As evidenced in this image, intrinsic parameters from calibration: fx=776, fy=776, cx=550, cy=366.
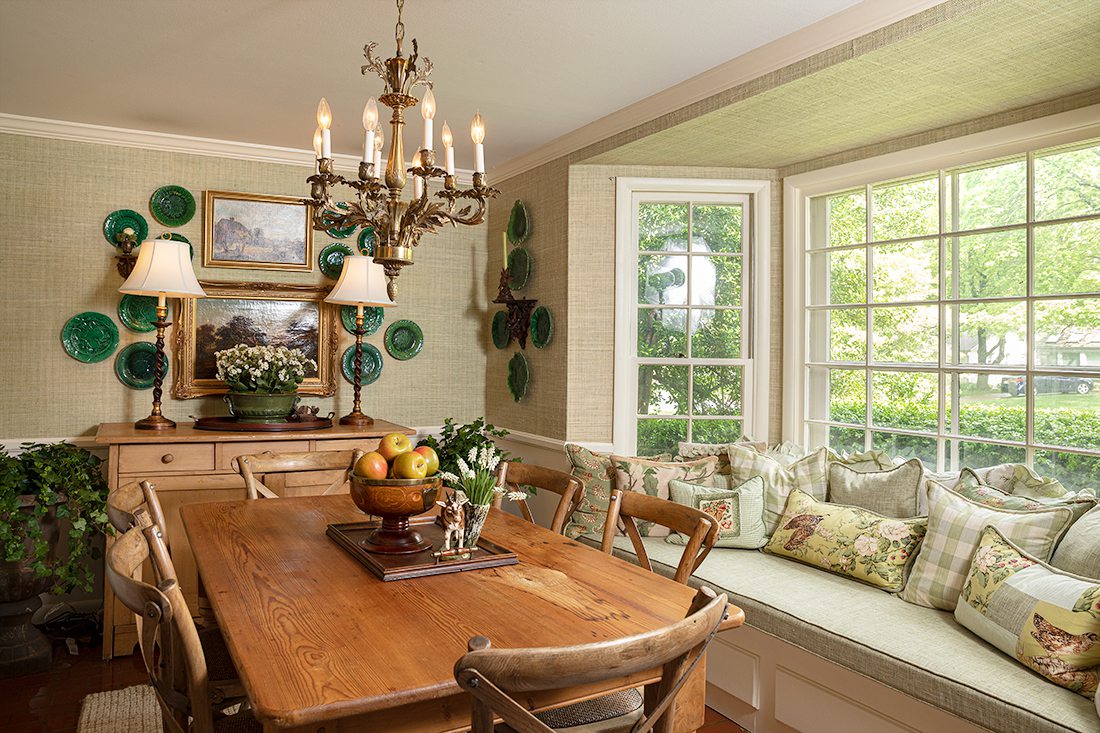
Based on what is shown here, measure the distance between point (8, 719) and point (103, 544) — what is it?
98cm

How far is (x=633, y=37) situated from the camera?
9.50 feet

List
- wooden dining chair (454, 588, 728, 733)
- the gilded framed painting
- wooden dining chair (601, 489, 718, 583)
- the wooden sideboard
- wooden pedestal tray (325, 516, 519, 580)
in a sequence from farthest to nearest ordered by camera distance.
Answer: the gilded framed painting < the wooden sideboard < wooden dining chair (601, 489, 718, 583) < wooden pedestal tray (325, 516, 519, 580) < wooden dining chair (454, 588, 728, 733)

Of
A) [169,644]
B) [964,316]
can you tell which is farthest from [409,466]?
[964,316]

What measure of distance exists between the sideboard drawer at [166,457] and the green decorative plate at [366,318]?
1.22 metres

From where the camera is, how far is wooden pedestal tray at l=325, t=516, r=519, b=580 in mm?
1870

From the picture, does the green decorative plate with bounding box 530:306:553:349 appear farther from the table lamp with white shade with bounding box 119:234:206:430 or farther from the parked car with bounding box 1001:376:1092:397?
the parked car with bounding box 1001:376:1092:397

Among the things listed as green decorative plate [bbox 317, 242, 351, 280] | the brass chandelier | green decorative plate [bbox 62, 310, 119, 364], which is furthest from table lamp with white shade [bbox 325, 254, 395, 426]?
the brass chandelier

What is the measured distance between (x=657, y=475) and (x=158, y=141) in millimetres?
3221

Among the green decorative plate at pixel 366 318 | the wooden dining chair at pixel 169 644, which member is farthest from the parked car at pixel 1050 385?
the green decorative plate at pixel 366 318

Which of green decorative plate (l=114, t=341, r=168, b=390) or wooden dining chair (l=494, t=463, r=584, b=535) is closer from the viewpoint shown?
wooden dining chair (l=494, t=463, r=584, b=535)

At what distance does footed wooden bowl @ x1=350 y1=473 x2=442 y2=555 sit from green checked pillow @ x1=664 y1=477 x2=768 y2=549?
1.65 metres

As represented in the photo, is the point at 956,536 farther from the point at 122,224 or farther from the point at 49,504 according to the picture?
the point at 122,224

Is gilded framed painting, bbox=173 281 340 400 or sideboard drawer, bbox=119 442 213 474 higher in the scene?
gilded framed painting, bbox=173 281 340 400

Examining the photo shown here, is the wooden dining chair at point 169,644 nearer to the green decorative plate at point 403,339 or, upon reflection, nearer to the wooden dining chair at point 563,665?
the wooden dining chair at point 563,665
